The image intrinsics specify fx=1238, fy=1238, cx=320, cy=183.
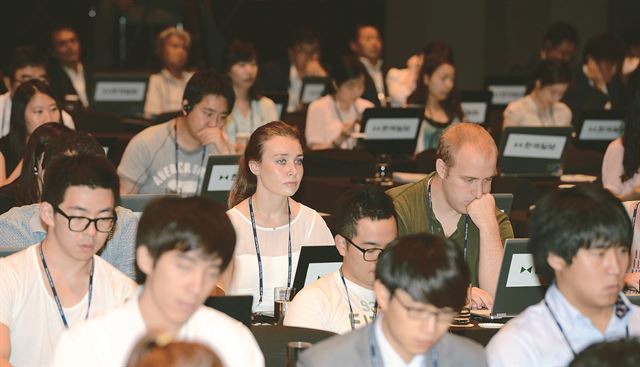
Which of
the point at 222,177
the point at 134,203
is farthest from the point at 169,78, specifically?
the point at 134,203

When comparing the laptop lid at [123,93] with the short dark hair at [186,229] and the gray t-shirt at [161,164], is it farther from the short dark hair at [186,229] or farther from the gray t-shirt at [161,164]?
the short dark hair at [186,229]

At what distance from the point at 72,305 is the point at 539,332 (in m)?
1.25

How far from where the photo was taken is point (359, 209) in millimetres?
3904

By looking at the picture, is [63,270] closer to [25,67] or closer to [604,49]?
[25,67]

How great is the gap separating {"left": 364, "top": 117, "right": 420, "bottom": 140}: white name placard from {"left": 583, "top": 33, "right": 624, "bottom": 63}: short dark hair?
348 centimetres

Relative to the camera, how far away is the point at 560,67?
8.98m

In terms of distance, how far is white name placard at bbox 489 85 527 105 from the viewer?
1136 centimetres

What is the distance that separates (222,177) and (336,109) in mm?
3394

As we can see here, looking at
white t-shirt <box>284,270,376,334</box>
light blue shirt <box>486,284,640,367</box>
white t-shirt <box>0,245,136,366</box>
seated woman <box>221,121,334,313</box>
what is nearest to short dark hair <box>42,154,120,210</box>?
white t-shirt <box>0,245,136,366</box>

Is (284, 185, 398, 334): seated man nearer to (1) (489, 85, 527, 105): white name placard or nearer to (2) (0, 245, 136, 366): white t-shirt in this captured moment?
(2) (0, 245, 136, 366): white t-shirt

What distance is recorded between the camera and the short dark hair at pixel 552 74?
888 cm

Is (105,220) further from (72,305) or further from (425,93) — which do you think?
(425,93)

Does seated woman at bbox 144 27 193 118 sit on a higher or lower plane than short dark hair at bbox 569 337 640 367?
higher

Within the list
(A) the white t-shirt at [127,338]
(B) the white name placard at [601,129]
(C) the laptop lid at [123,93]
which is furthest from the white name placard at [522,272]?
(C) the laptop lid at [123,93]
